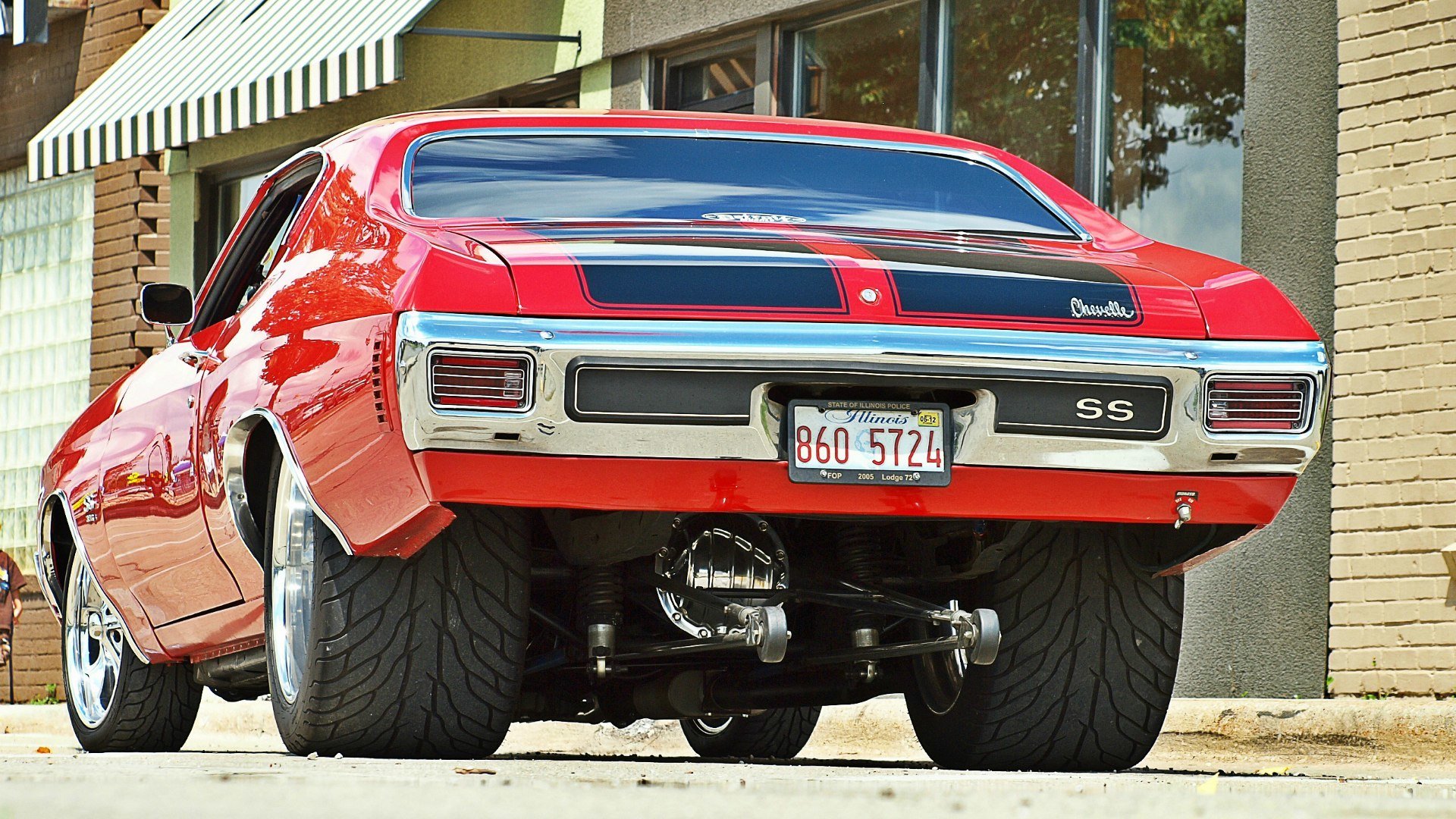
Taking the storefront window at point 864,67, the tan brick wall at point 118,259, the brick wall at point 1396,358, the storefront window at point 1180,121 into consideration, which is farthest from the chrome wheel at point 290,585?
the tan brick wall at point 118,259

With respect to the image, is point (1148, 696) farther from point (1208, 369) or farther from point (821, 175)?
point (821, 175)

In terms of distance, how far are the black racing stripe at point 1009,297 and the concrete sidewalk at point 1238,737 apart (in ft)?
6.81

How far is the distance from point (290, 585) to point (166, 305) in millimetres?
1598

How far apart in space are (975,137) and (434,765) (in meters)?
7.43

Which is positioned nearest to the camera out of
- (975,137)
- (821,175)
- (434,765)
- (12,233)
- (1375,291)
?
(434,765)

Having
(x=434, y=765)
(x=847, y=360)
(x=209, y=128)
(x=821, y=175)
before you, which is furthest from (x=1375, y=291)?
(x=209, y=128)

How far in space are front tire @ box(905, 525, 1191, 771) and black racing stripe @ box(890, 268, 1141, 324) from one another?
0.70 meters

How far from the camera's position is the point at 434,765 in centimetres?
452

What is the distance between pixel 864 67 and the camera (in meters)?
12.1

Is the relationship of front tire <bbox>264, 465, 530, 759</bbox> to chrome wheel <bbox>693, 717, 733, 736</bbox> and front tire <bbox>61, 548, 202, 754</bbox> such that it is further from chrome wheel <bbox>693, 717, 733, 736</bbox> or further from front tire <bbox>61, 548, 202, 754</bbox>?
chrome wheel <bbox>693, 717, 733, 736</bbox>

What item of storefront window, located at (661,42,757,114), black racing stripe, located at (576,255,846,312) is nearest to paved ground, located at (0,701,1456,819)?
black racing stripe, located at (576,255,846,312)

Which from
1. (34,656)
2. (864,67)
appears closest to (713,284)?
(864,67)

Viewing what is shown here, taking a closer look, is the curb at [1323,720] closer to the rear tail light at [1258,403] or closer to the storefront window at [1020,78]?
the storefront window at [1020,78]

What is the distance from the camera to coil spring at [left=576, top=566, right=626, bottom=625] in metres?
5.15
